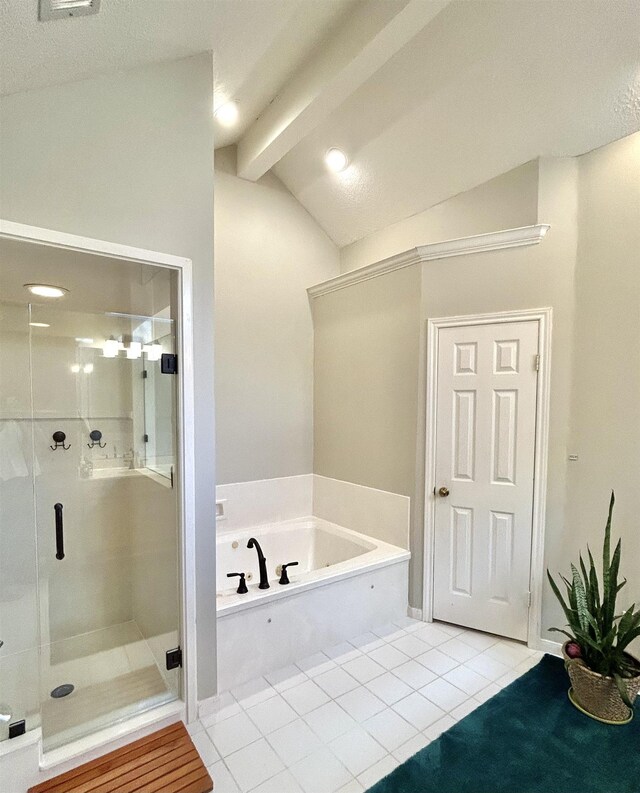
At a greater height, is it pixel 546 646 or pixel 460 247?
pixel 460 247

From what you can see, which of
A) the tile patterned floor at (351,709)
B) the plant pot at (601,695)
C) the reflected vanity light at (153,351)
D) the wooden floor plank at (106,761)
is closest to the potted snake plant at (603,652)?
the plant pot at (601,695)

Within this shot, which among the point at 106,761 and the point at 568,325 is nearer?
the point at 106,761

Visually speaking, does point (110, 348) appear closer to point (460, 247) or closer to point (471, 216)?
point (460, 247)

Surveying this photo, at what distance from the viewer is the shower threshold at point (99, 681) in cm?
184

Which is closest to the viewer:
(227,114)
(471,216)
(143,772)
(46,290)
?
(143,772)

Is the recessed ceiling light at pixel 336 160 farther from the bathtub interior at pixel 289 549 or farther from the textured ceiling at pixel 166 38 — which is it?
the bathtub interior at pixel 289 549

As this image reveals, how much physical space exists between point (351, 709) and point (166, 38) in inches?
124

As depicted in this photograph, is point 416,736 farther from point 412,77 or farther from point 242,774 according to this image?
point 412,77

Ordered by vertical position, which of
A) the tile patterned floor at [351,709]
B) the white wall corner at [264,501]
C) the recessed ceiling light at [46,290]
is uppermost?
the recessed ceiling light at [46,290]

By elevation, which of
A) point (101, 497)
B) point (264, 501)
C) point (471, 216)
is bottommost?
point (264, 501)

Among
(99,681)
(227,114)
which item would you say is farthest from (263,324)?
(99,681)

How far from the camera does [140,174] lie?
180 centimetres

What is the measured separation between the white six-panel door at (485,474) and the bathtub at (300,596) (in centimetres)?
40

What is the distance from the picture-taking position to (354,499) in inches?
132
